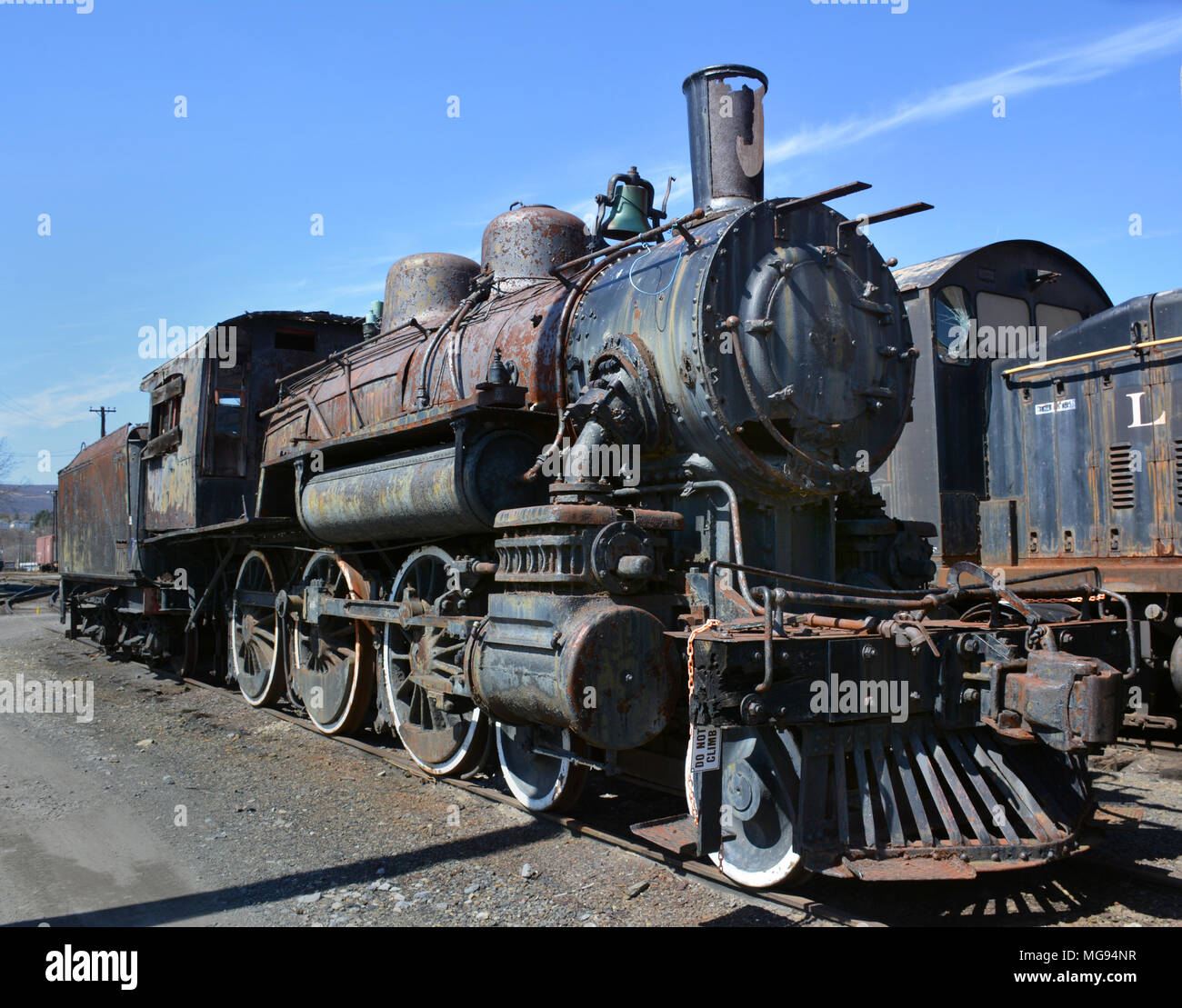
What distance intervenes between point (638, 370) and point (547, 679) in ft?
5.46

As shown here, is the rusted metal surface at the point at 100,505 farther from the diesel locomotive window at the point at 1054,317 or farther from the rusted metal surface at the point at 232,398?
the diesel locomotive window at the point at 1054,317

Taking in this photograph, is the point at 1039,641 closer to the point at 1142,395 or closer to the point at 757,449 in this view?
the point at 757,449

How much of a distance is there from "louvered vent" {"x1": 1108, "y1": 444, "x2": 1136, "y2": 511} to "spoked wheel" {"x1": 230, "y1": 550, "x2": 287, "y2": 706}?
23.0 feet

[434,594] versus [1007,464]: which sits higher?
[1007,464]

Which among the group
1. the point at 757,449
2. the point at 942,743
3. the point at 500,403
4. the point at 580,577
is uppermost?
the point at 500,403

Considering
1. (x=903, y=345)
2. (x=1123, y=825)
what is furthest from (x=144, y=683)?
(x=1123, y=825)

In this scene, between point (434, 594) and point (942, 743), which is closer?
point (942, 743)

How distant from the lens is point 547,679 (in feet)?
14.0

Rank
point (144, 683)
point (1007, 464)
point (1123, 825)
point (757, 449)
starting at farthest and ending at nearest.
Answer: point (144, 683) → point (1007, 464) → point (757, 449) → point (1123, 825)

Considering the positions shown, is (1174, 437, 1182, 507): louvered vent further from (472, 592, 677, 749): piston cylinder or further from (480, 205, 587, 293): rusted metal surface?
(472, 592, 677, 749): piston cylinder

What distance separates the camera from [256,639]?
29.8ft

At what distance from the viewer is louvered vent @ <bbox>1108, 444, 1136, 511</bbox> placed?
7.89m
